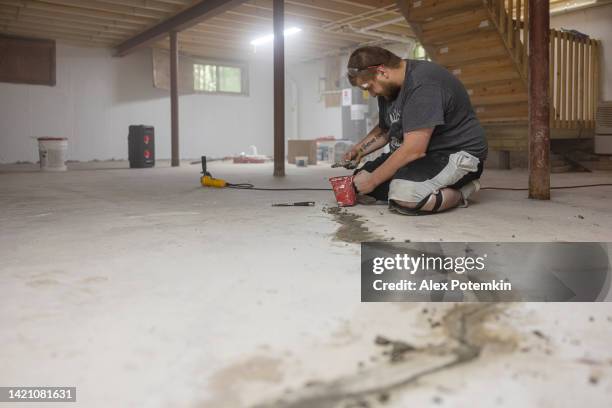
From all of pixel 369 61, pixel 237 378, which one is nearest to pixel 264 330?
pixel 237 378

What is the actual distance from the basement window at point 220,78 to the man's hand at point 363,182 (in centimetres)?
852

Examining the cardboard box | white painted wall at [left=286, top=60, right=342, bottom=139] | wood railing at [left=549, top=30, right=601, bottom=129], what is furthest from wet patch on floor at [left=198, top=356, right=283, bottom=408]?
white painted wall at [left=286, top=60, right=342, bottom=139]

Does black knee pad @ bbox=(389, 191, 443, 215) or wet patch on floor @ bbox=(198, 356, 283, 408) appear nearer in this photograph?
wet patch on floor @ bbox=(198, 356, 283, 408)

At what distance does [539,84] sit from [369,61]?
1.21 meters

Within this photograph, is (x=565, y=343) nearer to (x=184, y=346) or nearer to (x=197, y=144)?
(x=184, y=346)

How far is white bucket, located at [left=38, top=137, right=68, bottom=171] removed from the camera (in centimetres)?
698

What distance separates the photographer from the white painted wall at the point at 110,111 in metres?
8.89

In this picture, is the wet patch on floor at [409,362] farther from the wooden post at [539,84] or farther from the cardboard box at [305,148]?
the cardboard box at [305,148]

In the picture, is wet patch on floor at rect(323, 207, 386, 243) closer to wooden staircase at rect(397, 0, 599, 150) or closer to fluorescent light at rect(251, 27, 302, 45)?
wooden staircase at rect(397, 0, 599, 150)

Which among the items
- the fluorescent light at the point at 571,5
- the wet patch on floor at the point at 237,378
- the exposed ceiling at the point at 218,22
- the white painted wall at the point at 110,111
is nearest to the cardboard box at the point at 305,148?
the exposed ceiling at the point at 218,22

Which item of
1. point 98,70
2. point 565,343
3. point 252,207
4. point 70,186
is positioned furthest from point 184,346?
point 98,70

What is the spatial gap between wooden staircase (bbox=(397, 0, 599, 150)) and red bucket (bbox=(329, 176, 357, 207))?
2.74 m

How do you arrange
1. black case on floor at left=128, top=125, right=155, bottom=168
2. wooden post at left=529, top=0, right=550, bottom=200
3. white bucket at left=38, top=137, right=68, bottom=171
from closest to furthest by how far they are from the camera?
wooden post at left=529, top=0, right=550, bottom=200 → white bucket at left=38, top=137, right=68, bottom=171 → black case on floor at left=128, top=125, right=155, bottom=168

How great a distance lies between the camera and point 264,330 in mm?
1072
